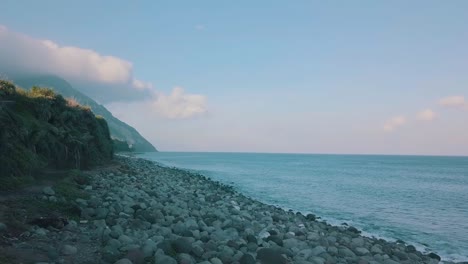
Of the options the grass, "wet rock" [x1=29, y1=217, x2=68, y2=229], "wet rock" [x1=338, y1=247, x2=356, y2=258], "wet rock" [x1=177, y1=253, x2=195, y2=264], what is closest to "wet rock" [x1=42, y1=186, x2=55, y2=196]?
the grass

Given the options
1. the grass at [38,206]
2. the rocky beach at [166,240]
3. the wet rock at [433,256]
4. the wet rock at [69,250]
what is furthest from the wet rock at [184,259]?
the wet rock at [433,256]

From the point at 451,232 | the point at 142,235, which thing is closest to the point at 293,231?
the point at 142,235

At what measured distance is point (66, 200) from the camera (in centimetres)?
1195

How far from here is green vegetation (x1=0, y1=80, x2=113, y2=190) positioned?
13047 mm

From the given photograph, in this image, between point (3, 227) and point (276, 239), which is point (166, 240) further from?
point (276, 239)

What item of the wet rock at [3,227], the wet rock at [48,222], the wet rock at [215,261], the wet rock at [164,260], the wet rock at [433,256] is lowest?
the wet rock at [433,256]

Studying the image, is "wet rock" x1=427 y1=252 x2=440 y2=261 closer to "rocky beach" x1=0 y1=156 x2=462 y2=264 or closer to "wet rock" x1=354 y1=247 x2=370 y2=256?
"rocky beach" x1=0 y1=156 x2=462 y2=264

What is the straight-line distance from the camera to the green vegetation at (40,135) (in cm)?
1305

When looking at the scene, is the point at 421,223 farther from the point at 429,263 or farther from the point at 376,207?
the point at 429,263

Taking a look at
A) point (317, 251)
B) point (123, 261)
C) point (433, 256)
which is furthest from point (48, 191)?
point (433, 256)

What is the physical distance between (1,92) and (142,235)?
11.8 meters

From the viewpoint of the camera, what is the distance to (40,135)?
58.1 ft

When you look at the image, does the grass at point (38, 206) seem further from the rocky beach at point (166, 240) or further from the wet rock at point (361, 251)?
the wet rock at point (361, 251)

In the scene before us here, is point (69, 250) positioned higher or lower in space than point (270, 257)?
higher
